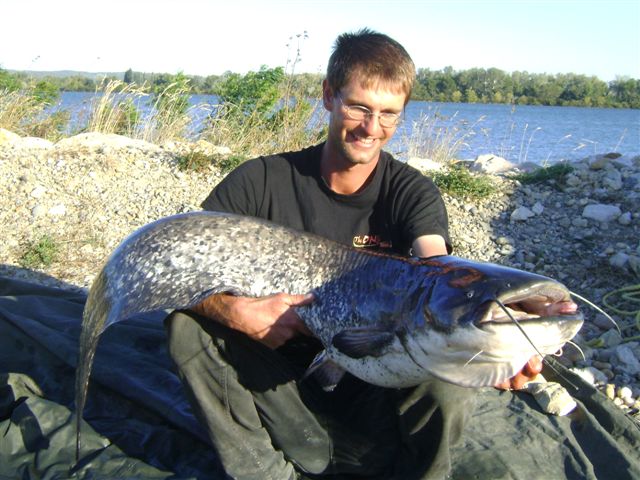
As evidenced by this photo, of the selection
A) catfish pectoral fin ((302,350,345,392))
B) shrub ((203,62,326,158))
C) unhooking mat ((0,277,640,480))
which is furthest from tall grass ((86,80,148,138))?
catfish pectoral fin ((302,350,345,392))

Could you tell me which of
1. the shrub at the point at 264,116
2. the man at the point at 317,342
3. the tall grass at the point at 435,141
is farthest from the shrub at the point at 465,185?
the man at the point at 317,342

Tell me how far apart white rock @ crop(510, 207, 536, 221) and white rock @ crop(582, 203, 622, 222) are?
0.56 metres

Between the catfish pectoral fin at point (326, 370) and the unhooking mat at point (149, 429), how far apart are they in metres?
0.81

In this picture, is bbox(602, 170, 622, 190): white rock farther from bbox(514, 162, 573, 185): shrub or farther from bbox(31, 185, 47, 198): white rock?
bbox(31, 185, 47, 198): white rock

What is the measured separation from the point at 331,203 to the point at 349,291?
33.4 inches

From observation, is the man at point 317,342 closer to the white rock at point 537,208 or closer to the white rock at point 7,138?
the white rock at point 537,208

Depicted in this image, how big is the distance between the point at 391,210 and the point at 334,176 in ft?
1.18

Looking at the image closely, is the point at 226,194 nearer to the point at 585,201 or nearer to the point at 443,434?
the point at 443,434

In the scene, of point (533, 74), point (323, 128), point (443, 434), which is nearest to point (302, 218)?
point (443, 434)

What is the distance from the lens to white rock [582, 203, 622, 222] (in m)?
7.20

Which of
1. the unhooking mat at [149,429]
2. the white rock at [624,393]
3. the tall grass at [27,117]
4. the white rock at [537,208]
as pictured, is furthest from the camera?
the tall grass at [27,117]

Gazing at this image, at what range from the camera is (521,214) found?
7430 mm

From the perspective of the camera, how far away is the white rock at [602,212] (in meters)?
7.20

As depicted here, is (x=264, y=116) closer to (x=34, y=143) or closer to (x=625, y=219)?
(x=34, y=143)
